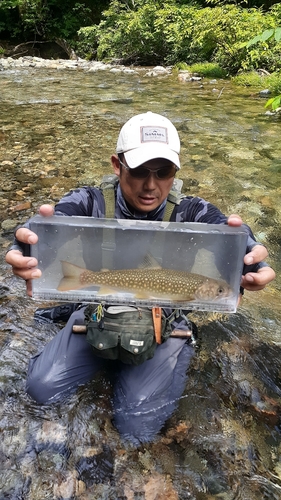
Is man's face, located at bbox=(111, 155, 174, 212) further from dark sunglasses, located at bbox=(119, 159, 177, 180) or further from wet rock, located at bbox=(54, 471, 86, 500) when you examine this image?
wet rock, located at bbox=(54, 471, 86, 500)

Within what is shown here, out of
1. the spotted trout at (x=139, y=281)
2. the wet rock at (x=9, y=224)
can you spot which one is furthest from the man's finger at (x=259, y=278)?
the wet rock at (x=9, y=224)

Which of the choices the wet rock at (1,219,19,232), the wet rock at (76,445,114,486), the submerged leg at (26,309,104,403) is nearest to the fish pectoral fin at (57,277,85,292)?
the submerged leg at (26,309,104,403)

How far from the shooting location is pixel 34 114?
9.71 meters

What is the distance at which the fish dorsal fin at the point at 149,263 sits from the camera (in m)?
2.20

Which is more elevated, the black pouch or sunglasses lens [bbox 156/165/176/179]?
sunglasses lens [bbox 156/165/176/179]

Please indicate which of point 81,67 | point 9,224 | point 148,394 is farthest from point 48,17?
point 148,394

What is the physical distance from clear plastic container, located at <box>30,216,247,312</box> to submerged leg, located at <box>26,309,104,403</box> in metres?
0.62

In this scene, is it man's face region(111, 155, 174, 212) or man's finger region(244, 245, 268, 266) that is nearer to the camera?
man's finger region(244, 245, 268, 266)

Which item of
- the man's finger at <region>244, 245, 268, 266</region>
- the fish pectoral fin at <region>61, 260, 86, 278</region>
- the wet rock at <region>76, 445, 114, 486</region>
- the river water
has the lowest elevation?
the wet rock at <region>76, 445, 114, 486</region>

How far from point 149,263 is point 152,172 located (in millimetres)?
532

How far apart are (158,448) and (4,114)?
898cm

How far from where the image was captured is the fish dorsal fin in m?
2.20

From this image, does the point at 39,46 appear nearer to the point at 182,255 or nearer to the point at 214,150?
the point at 214,150

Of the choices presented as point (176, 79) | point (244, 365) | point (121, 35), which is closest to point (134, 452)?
point (244, 365)
